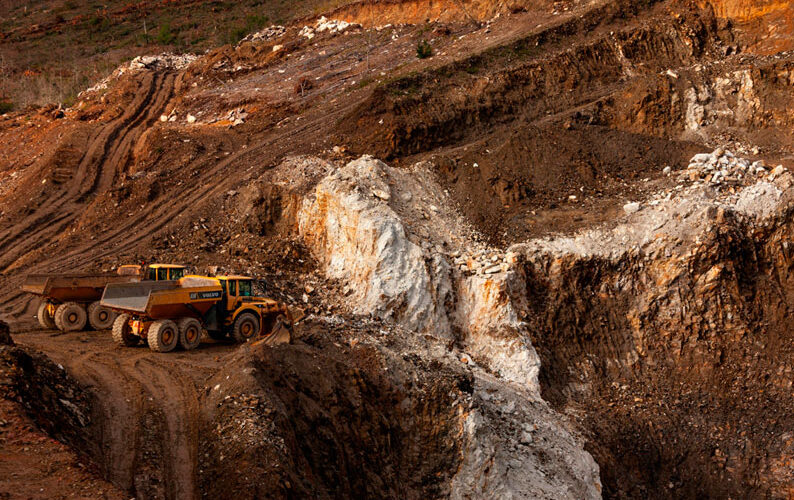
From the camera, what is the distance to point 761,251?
19.5 meters

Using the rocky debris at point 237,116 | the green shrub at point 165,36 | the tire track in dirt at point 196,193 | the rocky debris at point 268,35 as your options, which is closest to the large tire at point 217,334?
the tire track in dirt at point 196,193

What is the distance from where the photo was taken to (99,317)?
55.4ft

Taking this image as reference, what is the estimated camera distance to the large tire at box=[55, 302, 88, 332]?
16.3m

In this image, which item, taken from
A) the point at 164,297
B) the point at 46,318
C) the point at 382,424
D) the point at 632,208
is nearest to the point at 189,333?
the point at 164,297

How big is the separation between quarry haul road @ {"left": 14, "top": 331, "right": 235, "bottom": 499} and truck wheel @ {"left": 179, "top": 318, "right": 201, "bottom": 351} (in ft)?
0.81

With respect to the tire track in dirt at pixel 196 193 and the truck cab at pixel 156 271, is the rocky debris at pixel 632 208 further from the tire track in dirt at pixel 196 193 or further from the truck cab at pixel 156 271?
the truck cab at pixel 156 271

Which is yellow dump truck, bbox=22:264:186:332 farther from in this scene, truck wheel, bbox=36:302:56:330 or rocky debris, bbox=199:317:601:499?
rocky debris, bbox=199:317:601:499

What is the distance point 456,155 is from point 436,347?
8.49 meters

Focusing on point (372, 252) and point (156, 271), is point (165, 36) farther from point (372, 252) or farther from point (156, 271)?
point (372, 252)

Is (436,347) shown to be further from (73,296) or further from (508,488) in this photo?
(73,296)

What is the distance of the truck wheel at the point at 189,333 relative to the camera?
15.1 m

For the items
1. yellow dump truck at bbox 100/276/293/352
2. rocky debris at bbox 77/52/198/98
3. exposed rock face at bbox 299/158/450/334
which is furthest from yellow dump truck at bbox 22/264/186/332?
rocky debris at bbox 77/52/198/98

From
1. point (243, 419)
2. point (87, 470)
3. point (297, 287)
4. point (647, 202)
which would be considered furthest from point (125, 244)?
point (647, 202)

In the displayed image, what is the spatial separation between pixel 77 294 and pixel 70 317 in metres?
0.58
